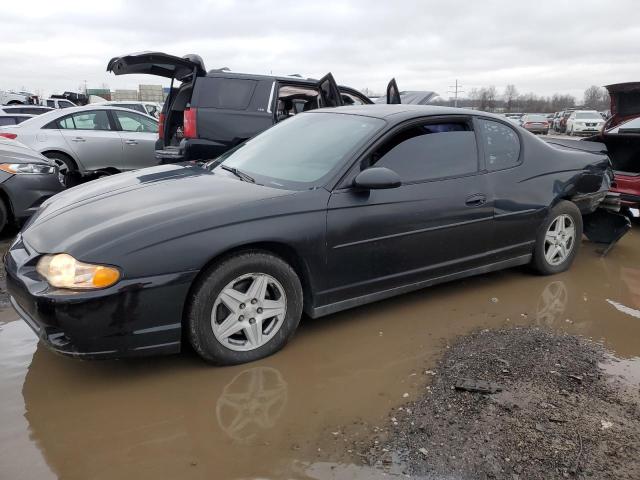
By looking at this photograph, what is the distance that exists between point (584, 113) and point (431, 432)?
1224 inches

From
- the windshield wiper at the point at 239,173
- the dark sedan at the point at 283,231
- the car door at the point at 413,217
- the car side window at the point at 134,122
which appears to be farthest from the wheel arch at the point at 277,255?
the car side window at the point at 134,122

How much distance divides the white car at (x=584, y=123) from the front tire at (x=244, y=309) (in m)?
28.6

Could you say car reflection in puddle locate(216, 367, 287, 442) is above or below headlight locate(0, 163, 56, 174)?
below

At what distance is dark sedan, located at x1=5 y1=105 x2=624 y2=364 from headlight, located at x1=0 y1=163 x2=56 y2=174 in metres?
2.63

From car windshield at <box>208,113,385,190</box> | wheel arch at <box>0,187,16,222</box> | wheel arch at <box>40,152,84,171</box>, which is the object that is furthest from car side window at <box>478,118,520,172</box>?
wheel arch at <box>40,152,84,171</box>

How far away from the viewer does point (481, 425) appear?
2.54 metres

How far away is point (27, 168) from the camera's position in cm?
595

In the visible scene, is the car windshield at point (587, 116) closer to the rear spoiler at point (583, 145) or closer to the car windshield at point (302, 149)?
the rear spoiler at point (583, 145)

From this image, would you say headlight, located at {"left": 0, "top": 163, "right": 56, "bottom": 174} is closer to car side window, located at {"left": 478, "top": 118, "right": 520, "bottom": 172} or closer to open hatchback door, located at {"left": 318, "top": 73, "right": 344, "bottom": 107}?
open hatchback door, located at {"left": 318, "top": 73, "right": 344, "bottom": 107}

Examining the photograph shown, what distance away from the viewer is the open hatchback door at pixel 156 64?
20.7 ft

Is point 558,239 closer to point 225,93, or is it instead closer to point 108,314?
point 108,314

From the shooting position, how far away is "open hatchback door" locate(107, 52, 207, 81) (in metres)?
6.31

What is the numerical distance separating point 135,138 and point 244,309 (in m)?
6.99

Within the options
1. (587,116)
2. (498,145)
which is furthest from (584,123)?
(498,145)
